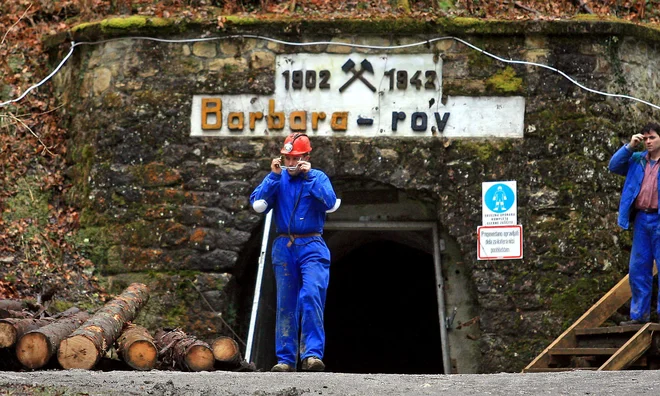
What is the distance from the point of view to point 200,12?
515 inches

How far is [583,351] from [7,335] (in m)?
4.75

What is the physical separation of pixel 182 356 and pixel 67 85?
5125mm

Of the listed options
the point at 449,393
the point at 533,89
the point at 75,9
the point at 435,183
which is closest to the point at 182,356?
the point at 449,393

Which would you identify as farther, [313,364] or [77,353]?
[313,364]

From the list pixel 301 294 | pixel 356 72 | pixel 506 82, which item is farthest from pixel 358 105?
pixel 301 294

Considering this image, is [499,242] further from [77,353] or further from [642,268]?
[77,353]

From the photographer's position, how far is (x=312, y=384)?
7.70 meters

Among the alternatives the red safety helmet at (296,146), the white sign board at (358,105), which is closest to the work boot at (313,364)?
the red safety helmet at (296,146)

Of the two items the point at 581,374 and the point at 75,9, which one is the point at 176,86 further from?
the point at 581,374

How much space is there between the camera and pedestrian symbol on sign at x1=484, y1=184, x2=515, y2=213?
12.6 metres

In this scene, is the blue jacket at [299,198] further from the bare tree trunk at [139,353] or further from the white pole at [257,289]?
the white pole at [257,289]

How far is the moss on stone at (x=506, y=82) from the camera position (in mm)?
12672

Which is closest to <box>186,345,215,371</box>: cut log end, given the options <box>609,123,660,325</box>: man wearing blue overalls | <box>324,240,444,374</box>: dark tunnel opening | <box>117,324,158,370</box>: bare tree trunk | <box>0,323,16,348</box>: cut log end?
<box>117,324,158,370</box>: bare tree trunk

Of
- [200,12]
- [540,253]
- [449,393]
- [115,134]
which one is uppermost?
[200,12]
